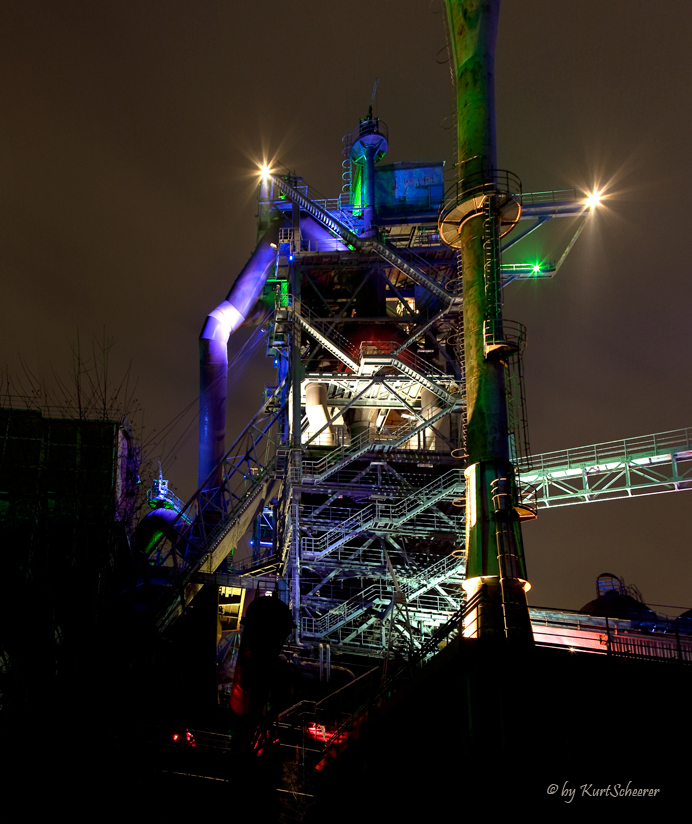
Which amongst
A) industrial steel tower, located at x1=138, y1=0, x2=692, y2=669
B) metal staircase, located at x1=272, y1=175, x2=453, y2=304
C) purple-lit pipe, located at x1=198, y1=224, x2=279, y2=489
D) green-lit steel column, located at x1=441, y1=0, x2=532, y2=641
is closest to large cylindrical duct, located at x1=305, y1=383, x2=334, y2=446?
industrial steel tower, located at x1=138, y1=0, x2=692, y2=669

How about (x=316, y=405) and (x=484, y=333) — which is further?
(x=316, y=405)

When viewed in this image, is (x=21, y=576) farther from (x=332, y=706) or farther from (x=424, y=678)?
(x=332, y=706)

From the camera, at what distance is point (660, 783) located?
16.7 m

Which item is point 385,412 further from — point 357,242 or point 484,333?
point 484,333

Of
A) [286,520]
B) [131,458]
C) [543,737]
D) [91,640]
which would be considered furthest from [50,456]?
[543,737]

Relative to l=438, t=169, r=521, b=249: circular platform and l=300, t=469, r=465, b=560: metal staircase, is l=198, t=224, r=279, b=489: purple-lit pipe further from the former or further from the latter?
l=438, t=169, r=521, b=249: circular platform

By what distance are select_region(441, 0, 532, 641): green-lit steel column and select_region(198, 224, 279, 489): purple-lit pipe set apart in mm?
14860

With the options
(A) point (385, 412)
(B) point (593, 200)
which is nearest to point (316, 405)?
(A) point (385, 412)

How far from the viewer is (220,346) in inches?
1574

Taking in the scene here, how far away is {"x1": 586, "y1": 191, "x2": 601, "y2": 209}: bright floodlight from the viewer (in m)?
35.0

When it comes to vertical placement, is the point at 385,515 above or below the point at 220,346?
below

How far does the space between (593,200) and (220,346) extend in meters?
18.5

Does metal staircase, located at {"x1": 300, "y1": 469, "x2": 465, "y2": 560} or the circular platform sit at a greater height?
the circular platform

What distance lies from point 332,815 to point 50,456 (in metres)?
21.8
